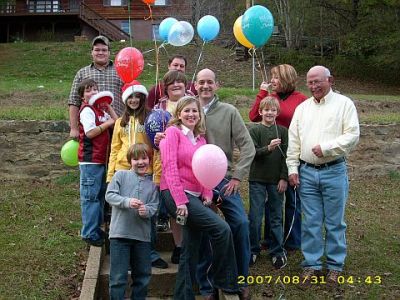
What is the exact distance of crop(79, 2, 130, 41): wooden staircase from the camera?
28.7 m

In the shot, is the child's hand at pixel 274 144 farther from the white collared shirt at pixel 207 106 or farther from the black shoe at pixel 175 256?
the black shoe at pixel 175 256

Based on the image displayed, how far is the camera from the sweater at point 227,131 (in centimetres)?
450

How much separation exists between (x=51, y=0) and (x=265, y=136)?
104ft

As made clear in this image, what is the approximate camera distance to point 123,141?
4.59 m

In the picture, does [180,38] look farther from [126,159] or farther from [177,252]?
[177,252]

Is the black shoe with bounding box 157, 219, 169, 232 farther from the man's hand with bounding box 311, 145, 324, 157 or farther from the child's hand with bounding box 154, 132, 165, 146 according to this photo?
the man's hand with bounding box 311, 145, 324, 157

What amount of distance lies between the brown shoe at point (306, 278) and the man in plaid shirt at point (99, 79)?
2.38 metres

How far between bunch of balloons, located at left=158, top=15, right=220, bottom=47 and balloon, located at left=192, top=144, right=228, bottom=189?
2.14 meters

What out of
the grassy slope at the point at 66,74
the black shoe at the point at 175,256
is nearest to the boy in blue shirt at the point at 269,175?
the black shoe at the point at 175,256

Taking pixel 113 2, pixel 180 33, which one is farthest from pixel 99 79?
pixel 113 2

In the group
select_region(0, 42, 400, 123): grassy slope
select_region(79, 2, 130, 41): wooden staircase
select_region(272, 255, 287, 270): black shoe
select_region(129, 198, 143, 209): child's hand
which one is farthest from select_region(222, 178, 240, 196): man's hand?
select_region(79, 2, 130, 41): wooden staircase

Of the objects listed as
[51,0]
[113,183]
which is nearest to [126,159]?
[113,183]

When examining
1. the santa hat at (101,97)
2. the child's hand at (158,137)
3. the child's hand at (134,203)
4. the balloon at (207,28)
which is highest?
the balloon at (207,28)

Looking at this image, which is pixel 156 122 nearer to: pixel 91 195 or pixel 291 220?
pixel 91 195
